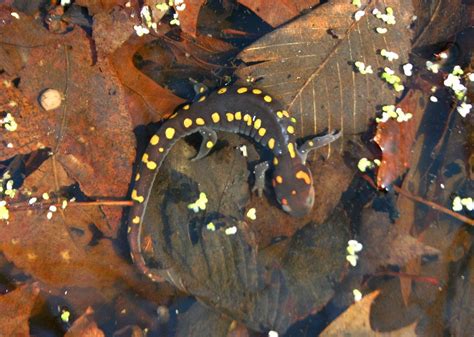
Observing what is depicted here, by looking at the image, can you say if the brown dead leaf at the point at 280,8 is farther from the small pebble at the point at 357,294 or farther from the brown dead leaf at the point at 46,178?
the small pebble at the point at 357,294

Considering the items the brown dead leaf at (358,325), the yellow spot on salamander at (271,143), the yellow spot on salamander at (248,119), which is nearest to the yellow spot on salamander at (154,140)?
the yellow spot on salamander at (248,119)

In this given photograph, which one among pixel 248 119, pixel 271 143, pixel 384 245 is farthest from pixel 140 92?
pixel 384 245

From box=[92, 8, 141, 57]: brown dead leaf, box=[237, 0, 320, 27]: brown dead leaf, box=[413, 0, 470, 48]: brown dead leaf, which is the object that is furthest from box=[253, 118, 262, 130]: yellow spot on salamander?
box=[413, 0, 470, 48]: brown dead leaf

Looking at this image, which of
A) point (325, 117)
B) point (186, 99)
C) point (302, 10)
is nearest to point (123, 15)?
point (186, 99)

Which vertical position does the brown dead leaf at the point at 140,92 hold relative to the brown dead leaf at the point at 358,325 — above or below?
above

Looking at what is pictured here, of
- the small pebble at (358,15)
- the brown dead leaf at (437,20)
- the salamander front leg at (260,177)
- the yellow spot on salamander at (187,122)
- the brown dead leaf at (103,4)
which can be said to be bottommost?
the salamander front leg at (260,177)
